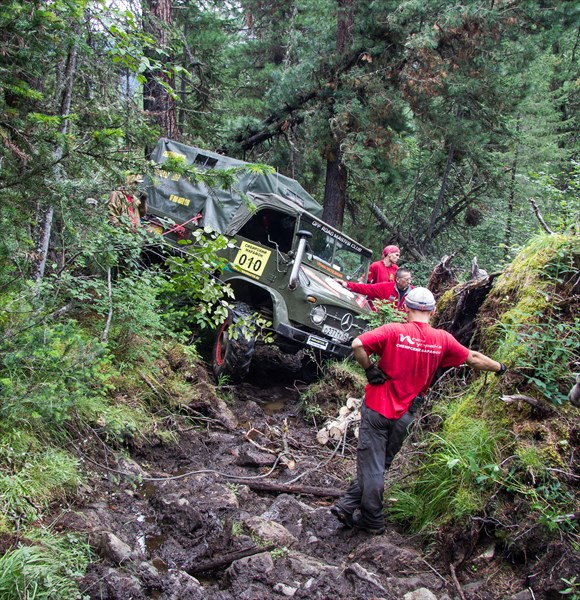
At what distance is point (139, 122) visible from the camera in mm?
6203

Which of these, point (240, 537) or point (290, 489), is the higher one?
point (240, 537)

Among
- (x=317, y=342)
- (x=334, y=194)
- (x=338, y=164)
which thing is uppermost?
(x=338, y=164)

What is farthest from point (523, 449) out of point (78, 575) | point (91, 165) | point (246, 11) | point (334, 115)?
point (246, 11)

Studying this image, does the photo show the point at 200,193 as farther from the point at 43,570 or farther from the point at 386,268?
the point at 43,570

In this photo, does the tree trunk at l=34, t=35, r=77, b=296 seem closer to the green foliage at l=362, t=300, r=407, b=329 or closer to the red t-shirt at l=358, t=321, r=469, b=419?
the red t-shirt at l=358, t=321, r=469, b=419

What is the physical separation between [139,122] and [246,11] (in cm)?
1234

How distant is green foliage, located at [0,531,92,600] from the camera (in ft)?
9.40

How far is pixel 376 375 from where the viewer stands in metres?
4.15

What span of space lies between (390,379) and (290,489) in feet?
5.16

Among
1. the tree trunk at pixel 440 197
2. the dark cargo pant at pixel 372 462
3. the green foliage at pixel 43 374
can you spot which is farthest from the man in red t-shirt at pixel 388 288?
the tree trunk at pixel 440 197

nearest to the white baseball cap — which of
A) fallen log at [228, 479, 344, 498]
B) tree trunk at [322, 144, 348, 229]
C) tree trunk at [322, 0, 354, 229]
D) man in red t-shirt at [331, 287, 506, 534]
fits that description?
man in red t-shirt at [331, 287, 506, 534]

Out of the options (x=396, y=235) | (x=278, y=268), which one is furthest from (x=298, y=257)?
(x=396, y=235)

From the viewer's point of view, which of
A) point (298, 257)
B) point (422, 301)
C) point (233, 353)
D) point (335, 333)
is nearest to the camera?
point (422, 301)

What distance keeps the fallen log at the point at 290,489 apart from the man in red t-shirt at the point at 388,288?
3010 millimetres
